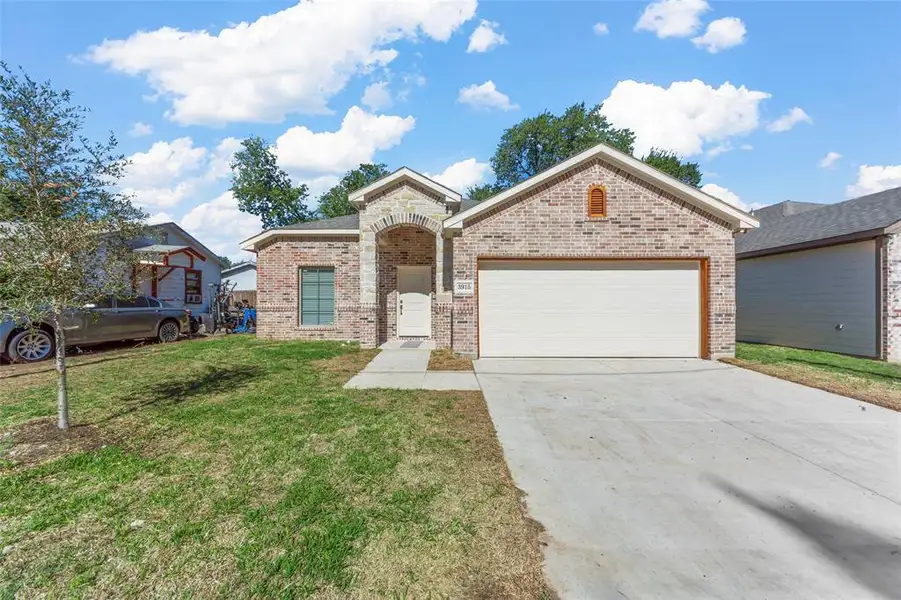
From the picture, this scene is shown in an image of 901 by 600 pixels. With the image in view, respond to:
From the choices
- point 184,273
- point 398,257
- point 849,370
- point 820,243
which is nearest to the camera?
point 849,370

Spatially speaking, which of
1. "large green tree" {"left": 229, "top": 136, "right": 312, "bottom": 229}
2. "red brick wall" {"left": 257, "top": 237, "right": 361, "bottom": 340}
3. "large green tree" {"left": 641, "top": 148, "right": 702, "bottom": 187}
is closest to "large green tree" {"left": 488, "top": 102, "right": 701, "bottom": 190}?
"large green tree" {"left": 641, "top": 148, "right": 702, "bottom": 187}

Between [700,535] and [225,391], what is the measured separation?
6408mm

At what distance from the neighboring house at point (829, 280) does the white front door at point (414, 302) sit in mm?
11038

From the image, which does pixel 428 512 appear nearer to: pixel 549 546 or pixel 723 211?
pixel 549 546

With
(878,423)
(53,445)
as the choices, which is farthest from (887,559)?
(53,445)

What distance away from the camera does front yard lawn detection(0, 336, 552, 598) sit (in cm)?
226

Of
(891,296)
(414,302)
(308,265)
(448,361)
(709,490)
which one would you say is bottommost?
(709,490)

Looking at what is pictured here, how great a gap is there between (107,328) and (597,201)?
510 inches

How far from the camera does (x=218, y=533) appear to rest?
8.65ft

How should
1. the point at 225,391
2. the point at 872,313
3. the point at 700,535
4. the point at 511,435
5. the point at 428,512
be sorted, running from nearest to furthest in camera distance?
the point at 700,535
the point at 428,512
the point at 511,435
the point at 225,391
the point at 872,313

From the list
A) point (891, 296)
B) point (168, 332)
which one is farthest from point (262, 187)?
point (891, 296)

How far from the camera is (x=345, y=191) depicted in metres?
44.2

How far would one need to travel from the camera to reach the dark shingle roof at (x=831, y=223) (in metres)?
10.6

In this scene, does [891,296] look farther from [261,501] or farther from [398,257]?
[261,501]
